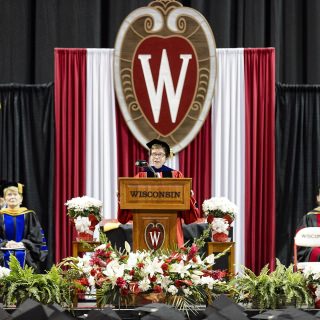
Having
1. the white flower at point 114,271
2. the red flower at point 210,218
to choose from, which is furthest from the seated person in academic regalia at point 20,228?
the white flower at point 114,271

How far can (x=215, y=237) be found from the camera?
9.27 metres

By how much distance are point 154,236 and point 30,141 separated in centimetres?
497

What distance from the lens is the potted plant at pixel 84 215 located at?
30.2 feet

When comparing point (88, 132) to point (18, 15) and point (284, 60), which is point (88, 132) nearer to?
point (18, 15)

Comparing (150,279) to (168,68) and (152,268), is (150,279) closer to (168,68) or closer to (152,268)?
(152,268)

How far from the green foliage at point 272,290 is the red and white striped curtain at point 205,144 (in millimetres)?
5091

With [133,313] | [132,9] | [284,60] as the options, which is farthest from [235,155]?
[133,313]

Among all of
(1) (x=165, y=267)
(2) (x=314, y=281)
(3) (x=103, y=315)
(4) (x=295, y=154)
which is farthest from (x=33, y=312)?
(4) (x=295, y=154)

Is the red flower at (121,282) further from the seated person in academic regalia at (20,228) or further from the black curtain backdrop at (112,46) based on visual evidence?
the black curtain backdrop at (112,46)

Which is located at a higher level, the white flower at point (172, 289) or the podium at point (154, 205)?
the podium at point (154, 205)

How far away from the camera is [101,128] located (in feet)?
37.1

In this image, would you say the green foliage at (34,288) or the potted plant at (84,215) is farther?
the potted plant at (84,215)

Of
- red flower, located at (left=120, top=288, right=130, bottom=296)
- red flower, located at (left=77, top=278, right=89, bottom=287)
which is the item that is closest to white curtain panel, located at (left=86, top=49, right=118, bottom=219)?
red flower, located at (left=77, top=278, right=89, bottom=287)

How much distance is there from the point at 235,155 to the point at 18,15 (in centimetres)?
370
